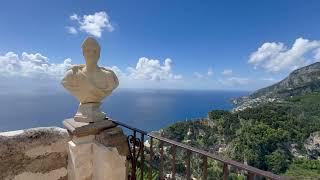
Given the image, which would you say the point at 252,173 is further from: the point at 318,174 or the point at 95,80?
the point at 318,174

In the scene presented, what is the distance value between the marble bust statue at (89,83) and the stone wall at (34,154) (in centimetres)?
32

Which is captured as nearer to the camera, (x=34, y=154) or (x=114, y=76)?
(x=34, y=154)

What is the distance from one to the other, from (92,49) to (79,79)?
0.33 metres

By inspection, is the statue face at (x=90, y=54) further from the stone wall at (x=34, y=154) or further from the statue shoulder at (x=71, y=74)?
the stone wall at (x=34, y=154)

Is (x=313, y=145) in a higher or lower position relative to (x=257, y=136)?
lower

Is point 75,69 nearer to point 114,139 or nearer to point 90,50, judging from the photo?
point 90,50

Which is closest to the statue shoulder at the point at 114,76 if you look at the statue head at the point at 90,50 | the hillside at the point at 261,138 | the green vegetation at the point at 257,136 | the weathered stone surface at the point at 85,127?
the statue head at the point at 90,50

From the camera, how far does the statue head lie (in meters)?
A: 2.95

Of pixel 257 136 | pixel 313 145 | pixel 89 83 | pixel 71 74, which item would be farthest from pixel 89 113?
pixel 313 145

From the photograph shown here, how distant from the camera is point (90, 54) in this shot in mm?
2961

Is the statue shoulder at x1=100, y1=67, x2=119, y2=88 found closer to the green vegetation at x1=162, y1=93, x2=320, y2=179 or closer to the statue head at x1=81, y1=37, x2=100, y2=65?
the statue head at x1=81, y1=37, x2=100, y2=65

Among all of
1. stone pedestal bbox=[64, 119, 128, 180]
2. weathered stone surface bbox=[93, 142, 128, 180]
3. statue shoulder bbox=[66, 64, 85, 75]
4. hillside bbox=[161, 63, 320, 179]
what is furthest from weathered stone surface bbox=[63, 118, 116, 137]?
hillside bbox=[161, 63, 320, 179]

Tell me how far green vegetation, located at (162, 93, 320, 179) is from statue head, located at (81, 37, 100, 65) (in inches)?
1996

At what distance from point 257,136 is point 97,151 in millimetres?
63819
